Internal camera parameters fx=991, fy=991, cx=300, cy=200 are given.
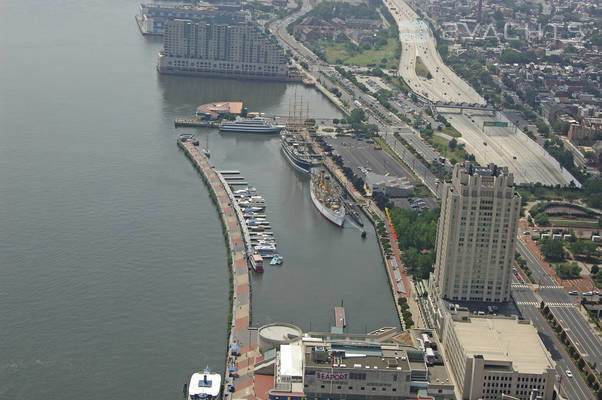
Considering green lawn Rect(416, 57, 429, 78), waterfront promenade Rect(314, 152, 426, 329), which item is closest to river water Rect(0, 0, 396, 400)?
waterfront promenade Rect(314, 152, 426, 329)

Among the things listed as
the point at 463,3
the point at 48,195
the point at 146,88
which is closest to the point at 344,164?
the point at 48,195

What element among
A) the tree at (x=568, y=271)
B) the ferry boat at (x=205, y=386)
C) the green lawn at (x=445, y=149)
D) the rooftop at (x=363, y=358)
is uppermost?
the green lawn at (x=445, y=149)

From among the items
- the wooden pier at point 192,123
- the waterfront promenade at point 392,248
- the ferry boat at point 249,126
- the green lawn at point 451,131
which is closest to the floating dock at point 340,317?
the waterfront promenade at point 392,248

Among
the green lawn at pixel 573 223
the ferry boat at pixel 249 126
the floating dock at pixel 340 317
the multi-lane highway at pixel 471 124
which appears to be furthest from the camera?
the ferry boat at pixel 249 126

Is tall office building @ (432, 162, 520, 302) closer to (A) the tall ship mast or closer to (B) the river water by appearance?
(B) the river water

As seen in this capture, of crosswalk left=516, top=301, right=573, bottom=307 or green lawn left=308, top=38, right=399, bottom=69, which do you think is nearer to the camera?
crosswalk left=516, top=301, right=573, bottom=307

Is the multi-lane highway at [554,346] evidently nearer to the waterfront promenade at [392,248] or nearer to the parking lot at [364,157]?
the waterfront promenade at [392,248]
